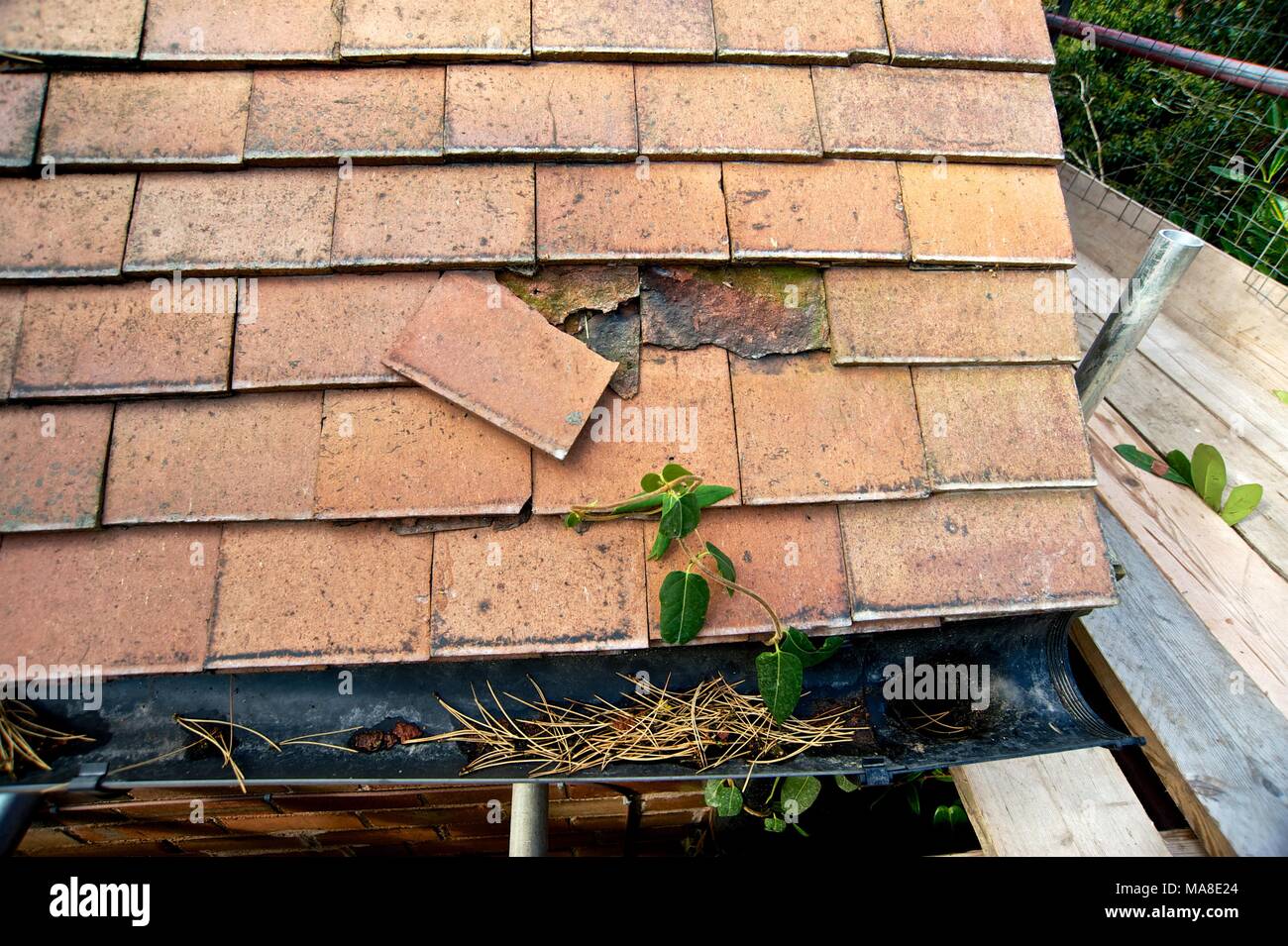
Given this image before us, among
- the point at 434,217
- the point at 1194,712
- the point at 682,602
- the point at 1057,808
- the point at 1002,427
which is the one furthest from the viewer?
the point at 1194,712

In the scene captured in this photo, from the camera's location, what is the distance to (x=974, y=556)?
1.76 m

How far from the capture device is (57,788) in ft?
5.04

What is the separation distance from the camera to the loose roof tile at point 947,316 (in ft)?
5.83

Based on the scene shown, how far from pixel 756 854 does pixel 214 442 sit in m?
2.15

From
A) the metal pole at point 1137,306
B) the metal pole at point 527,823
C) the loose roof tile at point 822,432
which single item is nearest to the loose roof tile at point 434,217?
the loose roof tile at point 822,432

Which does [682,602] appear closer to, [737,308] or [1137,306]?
[737,308]

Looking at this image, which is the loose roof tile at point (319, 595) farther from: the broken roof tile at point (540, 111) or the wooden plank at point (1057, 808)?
the wooden plank at point (1057, 808)

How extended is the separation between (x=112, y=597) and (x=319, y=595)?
1.50 feet

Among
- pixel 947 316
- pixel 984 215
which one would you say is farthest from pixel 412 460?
pixel 984 215

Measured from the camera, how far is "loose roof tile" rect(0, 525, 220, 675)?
1.59 metres

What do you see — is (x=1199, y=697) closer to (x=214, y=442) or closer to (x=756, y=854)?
(x=756, y=854)

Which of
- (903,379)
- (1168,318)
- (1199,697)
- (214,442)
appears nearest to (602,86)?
(903,379)

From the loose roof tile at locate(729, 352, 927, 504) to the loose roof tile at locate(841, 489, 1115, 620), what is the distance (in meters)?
0.09

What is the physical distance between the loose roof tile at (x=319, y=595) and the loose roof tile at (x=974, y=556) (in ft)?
3.40
